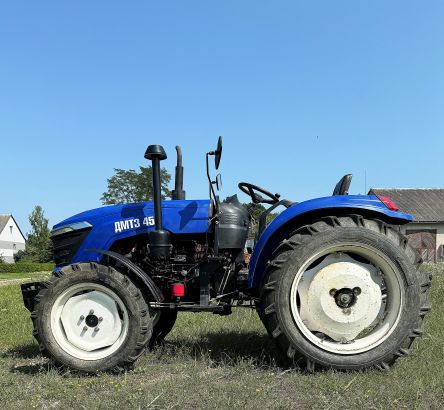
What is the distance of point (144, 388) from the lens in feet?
10.9

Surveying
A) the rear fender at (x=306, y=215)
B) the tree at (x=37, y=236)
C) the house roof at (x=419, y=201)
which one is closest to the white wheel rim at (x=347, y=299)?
the rear fender at (x=306, y=215)

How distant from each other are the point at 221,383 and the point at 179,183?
6.70ft

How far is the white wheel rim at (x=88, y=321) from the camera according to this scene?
3.91m

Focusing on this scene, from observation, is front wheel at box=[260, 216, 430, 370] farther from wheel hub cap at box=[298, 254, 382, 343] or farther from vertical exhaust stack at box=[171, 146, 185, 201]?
vertical exhaust stack at box=[171, 146, 185, 201]

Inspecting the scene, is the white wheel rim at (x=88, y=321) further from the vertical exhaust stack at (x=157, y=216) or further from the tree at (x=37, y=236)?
the tree at (x=37, y=236)

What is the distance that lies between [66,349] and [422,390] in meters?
2.71

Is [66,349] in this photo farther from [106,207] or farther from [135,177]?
[135,177]

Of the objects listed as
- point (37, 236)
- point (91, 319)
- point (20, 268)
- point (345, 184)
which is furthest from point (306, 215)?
point (37, 236)

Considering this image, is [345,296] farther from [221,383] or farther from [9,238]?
[9,238]

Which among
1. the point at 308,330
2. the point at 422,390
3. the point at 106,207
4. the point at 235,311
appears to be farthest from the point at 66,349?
the point at 235,311

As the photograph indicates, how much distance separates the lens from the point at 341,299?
375 cm

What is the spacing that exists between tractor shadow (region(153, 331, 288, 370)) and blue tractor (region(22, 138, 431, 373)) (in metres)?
0.38

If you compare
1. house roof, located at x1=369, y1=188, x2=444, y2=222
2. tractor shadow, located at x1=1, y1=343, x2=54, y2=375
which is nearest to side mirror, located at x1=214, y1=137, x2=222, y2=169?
tractor shadow, located at x1=1, y1=343, x2=54, y2=375

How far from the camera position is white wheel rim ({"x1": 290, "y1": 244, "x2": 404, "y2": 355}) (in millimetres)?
3656
